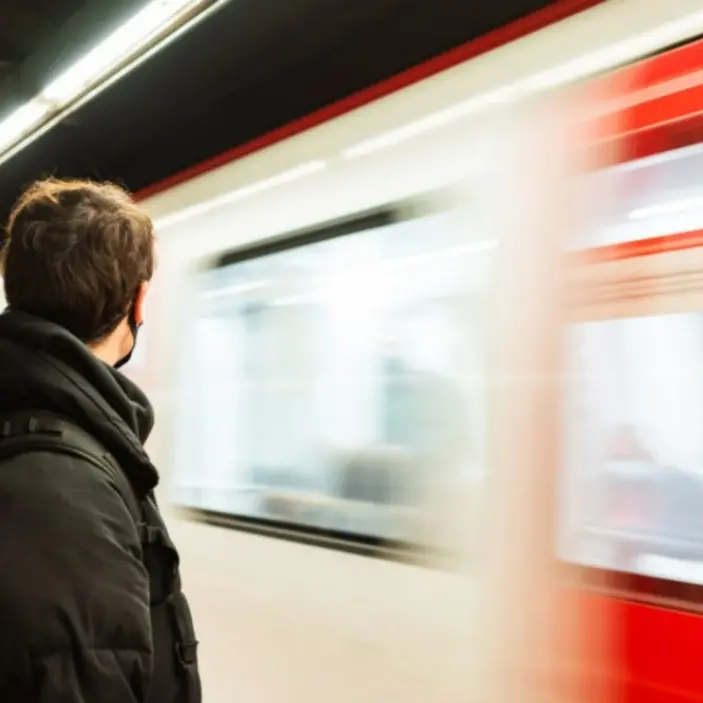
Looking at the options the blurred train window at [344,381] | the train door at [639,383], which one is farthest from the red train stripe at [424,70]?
the blurred train window at [344,381]

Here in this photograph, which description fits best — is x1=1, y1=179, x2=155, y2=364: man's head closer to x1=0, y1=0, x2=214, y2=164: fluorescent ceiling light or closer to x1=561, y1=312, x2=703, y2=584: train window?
x1=561, y1=312, x2=703, y2=584: train window

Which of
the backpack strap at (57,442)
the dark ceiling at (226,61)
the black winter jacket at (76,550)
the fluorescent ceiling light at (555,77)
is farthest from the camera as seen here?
the dark ceiling at (226,61)

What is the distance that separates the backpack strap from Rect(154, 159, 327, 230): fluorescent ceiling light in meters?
1.43

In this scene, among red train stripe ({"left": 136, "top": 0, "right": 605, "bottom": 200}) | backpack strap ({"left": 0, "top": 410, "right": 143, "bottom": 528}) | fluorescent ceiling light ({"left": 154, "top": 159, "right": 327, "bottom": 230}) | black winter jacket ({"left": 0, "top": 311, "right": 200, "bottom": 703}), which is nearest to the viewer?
black winter jacket ({"left": 0, "top": 311, "right": 200, "bottom": 703})

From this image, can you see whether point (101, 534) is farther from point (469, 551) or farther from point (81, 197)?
point (469, 551)

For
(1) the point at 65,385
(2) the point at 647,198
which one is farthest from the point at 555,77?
(1) the point at 65,385

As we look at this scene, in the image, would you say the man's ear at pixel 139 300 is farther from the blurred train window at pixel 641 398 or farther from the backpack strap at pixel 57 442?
the blurred train window at pixel 641 398

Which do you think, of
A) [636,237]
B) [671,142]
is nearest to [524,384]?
[636,237]

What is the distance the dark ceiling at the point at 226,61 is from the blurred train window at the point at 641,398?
6.63 ft

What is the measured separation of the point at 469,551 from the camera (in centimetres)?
210

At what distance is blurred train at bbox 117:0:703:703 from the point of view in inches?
71.1

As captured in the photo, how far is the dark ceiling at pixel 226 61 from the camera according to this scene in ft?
13.8

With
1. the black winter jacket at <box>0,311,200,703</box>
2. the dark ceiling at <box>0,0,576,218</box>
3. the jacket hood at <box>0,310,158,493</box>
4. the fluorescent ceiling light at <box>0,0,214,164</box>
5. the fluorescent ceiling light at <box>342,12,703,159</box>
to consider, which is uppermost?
the dark ceiling at <box>0,0,576,218</box>

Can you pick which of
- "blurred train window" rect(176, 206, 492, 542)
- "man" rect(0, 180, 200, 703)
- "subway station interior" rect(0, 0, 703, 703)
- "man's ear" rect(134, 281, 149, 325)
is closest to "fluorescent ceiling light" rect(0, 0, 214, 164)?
"subway station interior" rect(0, 0, 703, 703)
